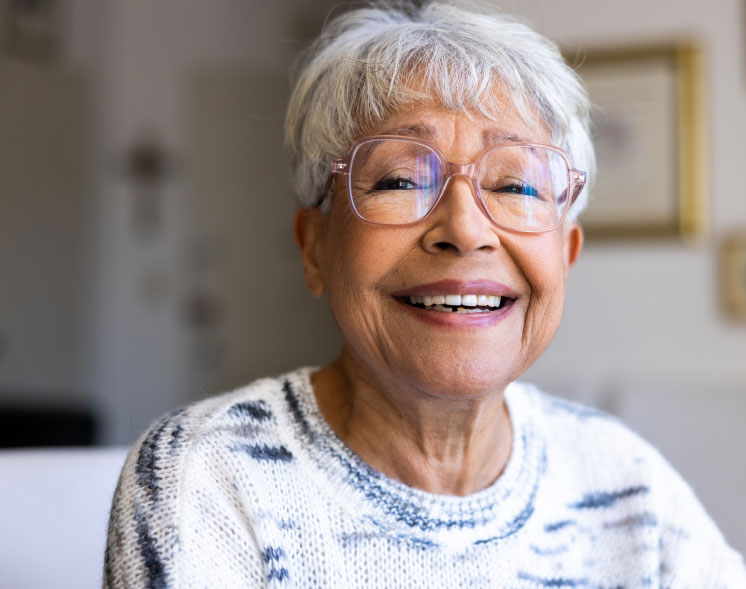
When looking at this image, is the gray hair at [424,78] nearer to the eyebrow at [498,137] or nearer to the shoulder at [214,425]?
the eyebrow at [498,137]

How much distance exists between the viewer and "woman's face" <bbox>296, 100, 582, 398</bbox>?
102cm

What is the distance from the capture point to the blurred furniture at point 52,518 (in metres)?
1.25

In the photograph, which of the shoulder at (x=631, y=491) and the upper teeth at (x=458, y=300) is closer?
the upper teeth at (x=458, y=300)

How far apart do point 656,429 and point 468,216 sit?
104cm

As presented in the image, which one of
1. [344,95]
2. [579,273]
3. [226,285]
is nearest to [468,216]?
[344,95]

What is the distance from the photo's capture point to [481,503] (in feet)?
3.73

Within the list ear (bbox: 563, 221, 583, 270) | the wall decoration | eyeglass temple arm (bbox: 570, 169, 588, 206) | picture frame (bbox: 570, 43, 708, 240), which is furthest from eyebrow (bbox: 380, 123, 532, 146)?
the wall decoration

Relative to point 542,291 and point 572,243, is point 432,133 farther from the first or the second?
point 572,243

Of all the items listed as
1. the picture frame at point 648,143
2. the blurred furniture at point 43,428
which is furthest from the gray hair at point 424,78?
the blurred furniture at point 43,428

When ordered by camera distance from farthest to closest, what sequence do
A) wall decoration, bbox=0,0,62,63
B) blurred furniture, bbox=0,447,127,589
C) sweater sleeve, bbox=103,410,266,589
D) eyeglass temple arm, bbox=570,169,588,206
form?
wall decoration, bbox=0,0,62,63, blurred furniture, bbox=0,447,127,589, eyeglass temple arm, bbox=570,169,588,206, sweater sleeve, bbox=103,410,266,589

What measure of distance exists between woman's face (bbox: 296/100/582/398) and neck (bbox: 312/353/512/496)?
4cm

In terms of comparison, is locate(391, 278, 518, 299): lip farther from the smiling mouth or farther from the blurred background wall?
the blurred background wall

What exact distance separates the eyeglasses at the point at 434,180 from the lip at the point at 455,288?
75 millimetres

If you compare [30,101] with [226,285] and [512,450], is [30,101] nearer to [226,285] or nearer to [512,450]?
[226,285]
